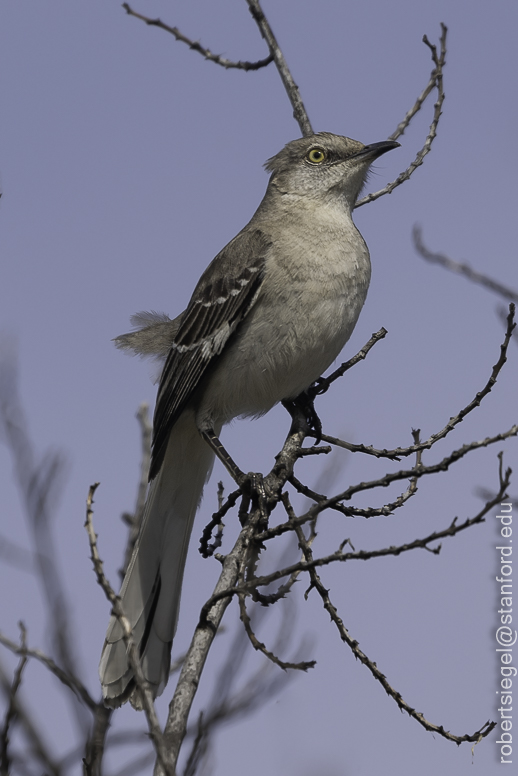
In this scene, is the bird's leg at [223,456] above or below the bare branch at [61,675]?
above

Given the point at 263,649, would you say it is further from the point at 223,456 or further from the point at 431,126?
the point at 431,126

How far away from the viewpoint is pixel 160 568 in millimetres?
4203

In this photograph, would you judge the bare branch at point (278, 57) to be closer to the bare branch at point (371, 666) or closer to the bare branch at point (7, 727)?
the bare branch at point (371, 666)

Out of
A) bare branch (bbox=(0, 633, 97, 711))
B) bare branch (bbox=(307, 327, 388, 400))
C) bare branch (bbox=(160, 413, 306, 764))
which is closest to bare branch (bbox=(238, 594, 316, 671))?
bare branch (bbox=(160, 413, 306, 764))

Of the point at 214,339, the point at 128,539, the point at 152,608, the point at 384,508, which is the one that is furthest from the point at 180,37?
the point at 128,539

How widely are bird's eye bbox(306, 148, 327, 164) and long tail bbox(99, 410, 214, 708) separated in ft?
5.56

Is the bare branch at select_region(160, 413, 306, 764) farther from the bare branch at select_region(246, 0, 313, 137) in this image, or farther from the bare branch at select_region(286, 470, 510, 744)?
the bare branch at select_region(246, 0, 313, 137)

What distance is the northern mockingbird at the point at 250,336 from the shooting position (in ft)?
13.4

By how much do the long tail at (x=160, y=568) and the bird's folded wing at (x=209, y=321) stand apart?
13cm

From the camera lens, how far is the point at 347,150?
473 centimetres

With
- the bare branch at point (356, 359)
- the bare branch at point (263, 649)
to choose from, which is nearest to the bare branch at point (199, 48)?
the bare branch at point (356, 359)

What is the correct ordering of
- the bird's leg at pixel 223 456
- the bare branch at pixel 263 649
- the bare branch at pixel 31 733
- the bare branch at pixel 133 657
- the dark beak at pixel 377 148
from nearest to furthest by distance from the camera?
the bare branch at pixel 31 733
the bare branch at pixel 133 657
the bare branch at pixel 263 649
the bird's leg at pixel 223 456
the dark beak at pixel 377 148

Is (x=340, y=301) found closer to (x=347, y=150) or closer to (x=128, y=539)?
(x=347, y=150)

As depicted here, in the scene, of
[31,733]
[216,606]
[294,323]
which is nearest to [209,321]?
[294,323]
